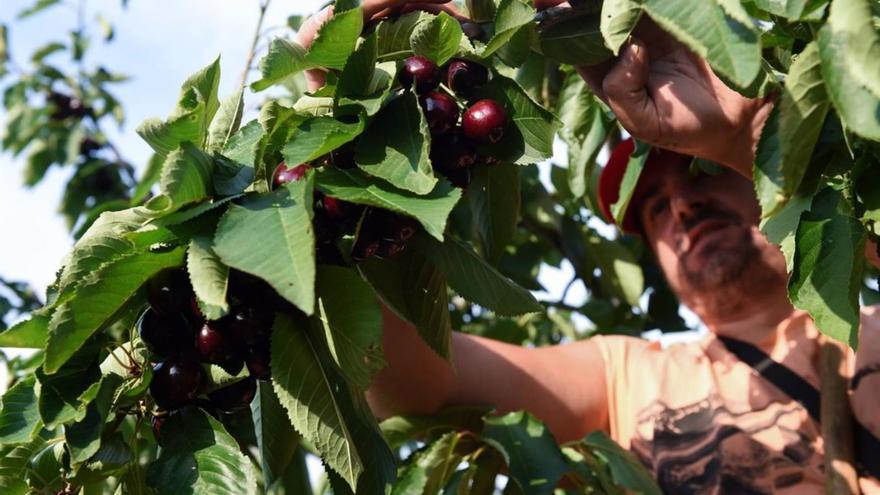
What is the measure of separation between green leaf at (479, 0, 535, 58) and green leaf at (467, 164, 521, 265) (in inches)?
10.1

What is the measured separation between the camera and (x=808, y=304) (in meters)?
1.14

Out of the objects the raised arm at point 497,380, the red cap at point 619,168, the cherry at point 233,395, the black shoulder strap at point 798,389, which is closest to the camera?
the cherry at point 233,395

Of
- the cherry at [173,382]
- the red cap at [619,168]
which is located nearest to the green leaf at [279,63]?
the cherry at [173,382]

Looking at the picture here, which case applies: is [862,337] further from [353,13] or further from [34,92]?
[34,92]

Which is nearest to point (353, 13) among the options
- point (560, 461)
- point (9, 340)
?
point (9, 340)

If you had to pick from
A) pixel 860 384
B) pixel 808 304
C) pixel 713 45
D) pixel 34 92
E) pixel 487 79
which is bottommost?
pixel 34 92

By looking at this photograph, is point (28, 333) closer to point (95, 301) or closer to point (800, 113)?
point (95, 301)

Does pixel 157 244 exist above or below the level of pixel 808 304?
above

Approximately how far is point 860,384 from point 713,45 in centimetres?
113

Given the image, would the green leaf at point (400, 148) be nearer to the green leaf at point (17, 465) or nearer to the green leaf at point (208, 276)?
the green leaf at point (208, 276)

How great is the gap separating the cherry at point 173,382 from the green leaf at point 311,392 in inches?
4.1

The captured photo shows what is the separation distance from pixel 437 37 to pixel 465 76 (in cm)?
10

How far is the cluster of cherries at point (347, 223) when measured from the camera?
1.18 meters

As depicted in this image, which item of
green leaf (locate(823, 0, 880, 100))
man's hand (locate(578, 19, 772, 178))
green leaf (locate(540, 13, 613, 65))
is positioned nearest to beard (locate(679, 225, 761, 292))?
man's hand (locate(578, 19, 772, 178))
